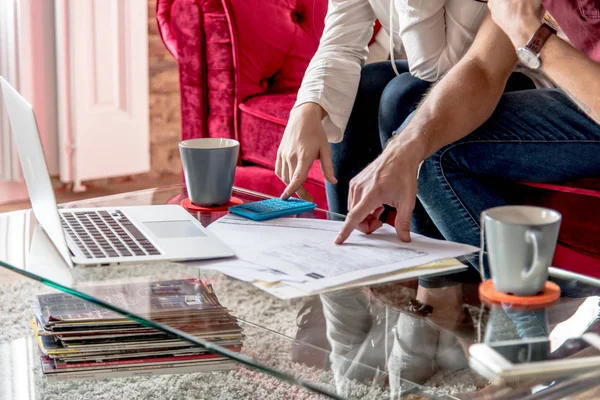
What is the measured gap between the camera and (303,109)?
5.00 ft

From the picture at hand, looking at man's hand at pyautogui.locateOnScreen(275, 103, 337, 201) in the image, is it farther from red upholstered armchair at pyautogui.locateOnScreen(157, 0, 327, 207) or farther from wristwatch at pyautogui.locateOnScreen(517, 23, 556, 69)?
red upholstered armchair at pyautogui.locateOnScreen(157, 0, 327, 207)

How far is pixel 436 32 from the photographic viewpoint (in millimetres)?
1573

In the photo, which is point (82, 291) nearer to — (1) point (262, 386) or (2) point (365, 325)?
(2) point (365, 325)

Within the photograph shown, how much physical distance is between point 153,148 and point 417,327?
2.45m

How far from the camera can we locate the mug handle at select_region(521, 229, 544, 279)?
0.87m

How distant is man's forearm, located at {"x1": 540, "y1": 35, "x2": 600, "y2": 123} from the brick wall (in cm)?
210

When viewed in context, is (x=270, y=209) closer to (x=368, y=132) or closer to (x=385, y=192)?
(x=385, y=192)

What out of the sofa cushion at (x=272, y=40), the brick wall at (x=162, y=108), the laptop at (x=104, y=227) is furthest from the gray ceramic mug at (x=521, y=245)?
the brick wall at (x=162, y=108)

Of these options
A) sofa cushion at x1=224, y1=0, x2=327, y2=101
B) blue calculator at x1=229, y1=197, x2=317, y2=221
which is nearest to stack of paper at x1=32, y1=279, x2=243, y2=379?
blue calculator at x1=229, y1=197, x2=317, y2=221

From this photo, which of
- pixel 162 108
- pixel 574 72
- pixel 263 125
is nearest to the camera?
pixel 574 72

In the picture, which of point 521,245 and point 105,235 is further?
point 105,235

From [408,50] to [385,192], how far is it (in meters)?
0.53

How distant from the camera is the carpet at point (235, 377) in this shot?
829 mm

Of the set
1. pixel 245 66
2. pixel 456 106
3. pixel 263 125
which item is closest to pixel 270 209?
pixel 456 106
